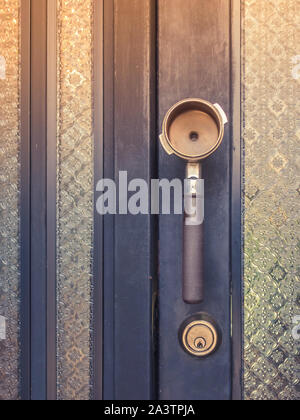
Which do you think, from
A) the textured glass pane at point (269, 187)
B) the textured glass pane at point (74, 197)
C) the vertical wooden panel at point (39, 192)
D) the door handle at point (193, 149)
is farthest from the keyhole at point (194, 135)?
the vertical wooden panel at point (39, 192)

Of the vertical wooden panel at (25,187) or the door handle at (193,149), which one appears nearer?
the door handle at (193,149)

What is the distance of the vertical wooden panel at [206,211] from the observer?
76 cm

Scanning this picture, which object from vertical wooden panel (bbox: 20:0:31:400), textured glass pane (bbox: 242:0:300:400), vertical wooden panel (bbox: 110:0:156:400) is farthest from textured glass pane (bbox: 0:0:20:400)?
textured glass pane (bbox: 242:0:300:400)

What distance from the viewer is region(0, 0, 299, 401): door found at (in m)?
0.76

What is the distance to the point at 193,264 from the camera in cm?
69

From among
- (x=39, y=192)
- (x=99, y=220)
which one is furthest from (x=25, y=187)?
(x=99, y=220)

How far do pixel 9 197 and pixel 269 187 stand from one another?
1.99ft

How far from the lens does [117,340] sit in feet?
2.52

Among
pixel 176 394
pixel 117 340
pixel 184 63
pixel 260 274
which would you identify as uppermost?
pixel 184 63

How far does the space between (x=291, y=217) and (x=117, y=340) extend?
480mm

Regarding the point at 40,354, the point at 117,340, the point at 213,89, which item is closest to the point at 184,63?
the point at 213,89

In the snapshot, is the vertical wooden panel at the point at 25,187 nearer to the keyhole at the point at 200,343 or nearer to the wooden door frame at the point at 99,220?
the wooden door frame at the point at 99,220

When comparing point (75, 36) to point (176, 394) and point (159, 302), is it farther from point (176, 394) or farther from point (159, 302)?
point (176, 394)

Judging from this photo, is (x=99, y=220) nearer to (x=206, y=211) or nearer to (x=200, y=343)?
(x=206, y=211)
